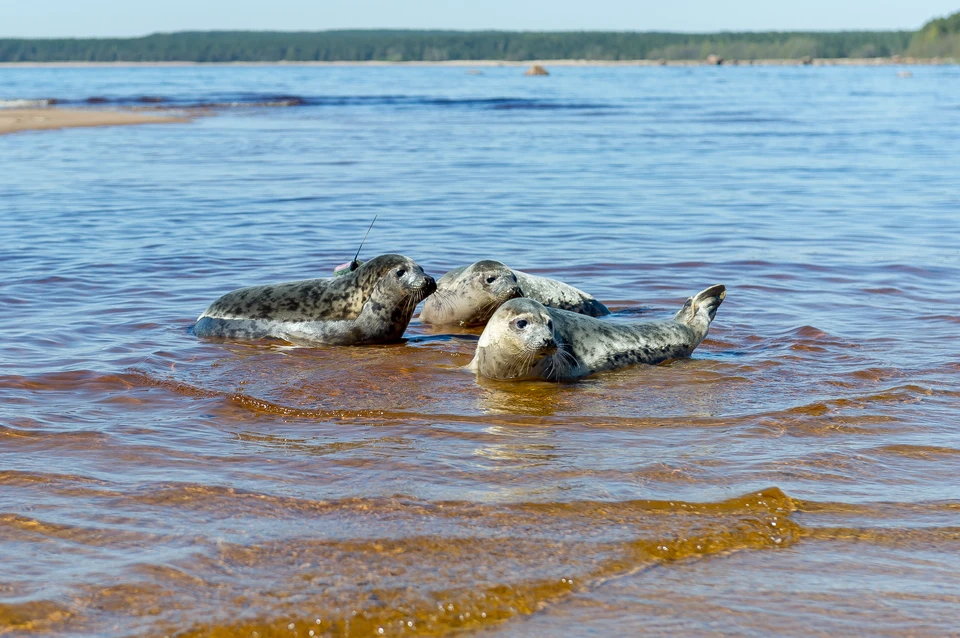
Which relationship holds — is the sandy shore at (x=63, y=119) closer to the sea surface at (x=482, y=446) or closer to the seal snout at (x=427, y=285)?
the sea surface at (x=482, y=446)

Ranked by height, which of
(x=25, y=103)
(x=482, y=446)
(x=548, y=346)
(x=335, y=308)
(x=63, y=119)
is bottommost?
(x=482, y=446)

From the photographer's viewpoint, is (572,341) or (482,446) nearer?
(482,446)

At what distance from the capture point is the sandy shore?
27.7 m

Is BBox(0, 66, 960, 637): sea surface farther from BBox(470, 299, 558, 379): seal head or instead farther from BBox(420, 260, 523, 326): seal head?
BBox(420, 260, 523, 326): seal head

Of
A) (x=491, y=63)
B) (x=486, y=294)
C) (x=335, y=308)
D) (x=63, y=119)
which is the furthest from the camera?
(x=491, y=63)

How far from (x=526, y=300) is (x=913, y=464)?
229 cm

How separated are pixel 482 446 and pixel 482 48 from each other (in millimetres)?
187987

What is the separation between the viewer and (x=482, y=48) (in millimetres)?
187625

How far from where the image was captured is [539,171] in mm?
18266

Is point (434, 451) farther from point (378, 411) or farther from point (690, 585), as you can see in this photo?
point (690, 585)

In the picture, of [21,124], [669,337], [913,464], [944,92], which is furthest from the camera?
[944,92]

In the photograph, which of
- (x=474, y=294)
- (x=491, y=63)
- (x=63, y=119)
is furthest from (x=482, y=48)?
(x=474, y=294)

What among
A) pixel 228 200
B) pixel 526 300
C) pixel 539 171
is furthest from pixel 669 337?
pixel 539 171

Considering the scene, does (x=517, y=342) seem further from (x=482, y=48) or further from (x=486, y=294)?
(x=482, y=48)
